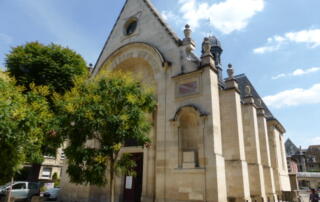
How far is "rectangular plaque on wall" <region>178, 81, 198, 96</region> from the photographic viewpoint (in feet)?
40.1

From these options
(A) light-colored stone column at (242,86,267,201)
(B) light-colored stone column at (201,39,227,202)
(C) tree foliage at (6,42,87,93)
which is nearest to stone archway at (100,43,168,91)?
(B) light-colored stone column at (201,39,227,202)

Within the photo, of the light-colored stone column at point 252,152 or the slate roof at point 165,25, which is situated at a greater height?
the slate roof at point 165,25

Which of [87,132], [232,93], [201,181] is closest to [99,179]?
[87,132]

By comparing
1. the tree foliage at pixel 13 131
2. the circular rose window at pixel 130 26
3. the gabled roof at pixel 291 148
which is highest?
the circular rose window at pixel 130 26

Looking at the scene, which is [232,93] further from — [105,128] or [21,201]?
[21,201]

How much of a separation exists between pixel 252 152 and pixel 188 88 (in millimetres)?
7189

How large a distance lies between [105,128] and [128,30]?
1072cm

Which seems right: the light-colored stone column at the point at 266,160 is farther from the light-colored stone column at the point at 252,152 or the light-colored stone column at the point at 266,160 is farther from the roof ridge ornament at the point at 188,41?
the roof ridge ornament at the point at 188,41

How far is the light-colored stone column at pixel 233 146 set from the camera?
12227 mm

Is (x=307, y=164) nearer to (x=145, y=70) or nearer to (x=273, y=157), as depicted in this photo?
(x=273, y=157)

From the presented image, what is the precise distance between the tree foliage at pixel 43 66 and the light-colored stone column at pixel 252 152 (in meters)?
14.7

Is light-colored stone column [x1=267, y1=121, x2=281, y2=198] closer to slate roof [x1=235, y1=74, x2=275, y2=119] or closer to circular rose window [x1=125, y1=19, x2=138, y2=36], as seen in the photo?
slate roof [x1=235, y1=74, x2=275, y2=119]

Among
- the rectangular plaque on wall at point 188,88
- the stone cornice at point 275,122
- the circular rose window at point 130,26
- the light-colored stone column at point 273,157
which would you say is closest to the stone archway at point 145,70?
the rectangular plaque on wall at point 188,88

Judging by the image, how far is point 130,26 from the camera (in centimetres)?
1781
